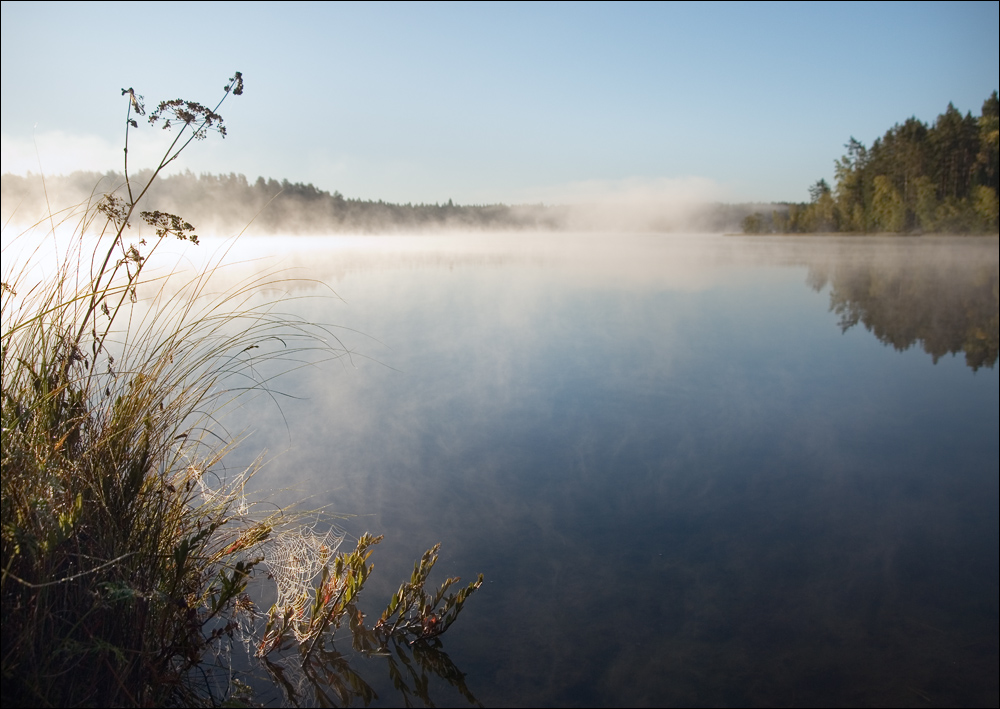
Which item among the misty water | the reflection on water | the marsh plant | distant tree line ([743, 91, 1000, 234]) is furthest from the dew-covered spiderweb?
distant tree line ([743, 91, 1000, 234])

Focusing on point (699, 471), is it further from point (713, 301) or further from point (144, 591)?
point (713, 301)

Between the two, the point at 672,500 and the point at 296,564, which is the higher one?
the point at 296,564

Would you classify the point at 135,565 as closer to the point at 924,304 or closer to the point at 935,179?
the point at 924,304

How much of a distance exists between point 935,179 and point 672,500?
125 ft

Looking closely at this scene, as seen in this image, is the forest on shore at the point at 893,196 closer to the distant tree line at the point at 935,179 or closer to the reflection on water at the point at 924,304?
the distant tree line at the point at 935,179

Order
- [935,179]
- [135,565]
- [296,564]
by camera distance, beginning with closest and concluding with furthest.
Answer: [135,565] < [296,564] < [935,179]

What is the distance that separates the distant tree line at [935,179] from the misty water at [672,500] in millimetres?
31406

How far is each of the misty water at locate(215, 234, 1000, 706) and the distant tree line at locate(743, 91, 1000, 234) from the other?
103 ft

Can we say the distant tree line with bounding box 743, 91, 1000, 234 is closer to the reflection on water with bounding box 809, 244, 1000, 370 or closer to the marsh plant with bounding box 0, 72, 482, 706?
the reflection on water with bounding box 809, 244, 1000, 370

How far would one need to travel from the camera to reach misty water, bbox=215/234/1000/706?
1.66m

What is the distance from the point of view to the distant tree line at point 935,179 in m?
30.6

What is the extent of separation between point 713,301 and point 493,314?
318cm

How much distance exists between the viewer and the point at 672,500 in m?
2.55

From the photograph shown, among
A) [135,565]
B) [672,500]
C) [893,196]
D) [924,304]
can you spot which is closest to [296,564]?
[135,565]
